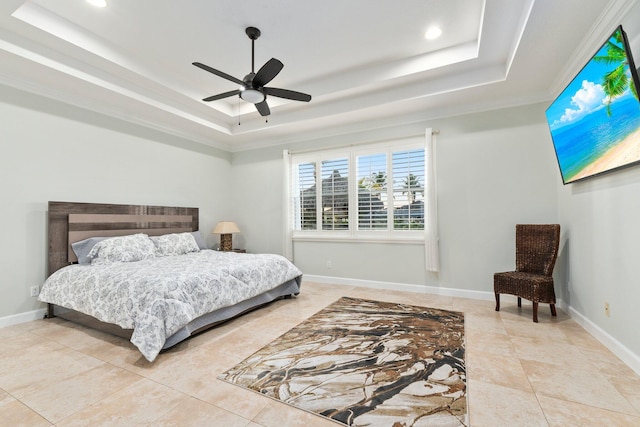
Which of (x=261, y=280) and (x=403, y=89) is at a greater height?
(x=403, y=89)

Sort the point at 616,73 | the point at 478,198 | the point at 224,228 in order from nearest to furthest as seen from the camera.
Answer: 1. the point at 616,73
2. the point at 478,198
3. the point at 224,228

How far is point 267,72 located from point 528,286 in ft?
11.1

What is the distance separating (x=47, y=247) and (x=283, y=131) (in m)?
3.62

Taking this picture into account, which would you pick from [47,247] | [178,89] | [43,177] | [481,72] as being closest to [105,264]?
[47,247]

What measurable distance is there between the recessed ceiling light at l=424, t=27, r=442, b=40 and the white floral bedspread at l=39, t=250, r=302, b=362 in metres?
3.15

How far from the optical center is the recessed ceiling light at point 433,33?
3.02 m

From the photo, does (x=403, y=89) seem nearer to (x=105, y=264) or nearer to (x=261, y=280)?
(x=261, y=280)

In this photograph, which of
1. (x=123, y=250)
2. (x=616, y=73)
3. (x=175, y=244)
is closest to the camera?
(x=616, y=73)

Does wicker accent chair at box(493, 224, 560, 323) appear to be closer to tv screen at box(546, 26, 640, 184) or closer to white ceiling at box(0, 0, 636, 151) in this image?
tv screen at box(546, 26, 640, 184)

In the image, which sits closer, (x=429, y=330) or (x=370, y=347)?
(x=370, y=347)

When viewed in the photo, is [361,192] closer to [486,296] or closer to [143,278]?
[486,296]

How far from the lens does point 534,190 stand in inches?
148

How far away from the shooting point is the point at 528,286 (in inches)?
123

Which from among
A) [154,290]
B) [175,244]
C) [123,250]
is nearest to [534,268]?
[154,290]
